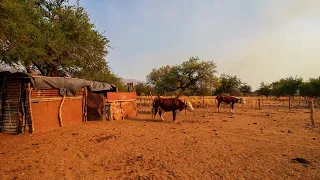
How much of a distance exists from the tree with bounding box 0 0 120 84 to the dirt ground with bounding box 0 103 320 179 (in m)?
4.19

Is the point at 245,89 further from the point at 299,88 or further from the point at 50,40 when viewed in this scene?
the point at 50,40

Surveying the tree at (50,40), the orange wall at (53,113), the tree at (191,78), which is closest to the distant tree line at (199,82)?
the tree at (191,78)

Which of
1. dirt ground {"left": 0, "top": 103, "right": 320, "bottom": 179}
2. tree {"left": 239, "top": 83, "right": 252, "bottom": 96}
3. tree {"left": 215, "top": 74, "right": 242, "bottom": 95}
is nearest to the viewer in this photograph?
dirt ground {"left": 0, "top": 103, "right": 320, "bottom": 179}

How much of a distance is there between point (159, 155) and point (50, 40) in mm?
9490

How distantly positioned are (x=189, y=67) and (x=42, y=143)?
2267 centimetres

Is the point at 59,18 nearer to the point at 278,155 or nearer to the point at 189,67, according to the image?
the point at 278,155

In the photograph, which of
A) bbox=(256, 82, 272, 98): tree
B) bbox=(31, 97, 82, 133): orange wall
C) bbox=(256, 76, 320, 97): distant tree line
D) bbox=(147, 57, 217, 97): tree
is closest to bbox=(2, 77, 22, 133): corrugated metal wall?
bbox=(31, 97, 82, 133): orange wall

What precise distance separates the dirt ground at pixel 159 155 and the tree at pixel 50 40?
419cm

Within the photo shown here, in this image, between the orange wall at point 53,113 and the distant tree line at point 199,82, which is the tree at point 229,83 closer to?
the distant tree line at point 199,82

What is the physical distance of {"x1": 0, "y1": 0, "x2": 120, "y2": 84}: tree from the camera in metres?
9.59

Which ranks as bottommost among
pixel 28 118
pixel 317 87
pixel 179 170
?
pixel 179 170

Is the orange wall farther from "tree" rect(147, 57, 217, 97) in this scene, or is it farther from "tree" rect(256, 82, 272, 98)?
"tree" rect(256, 82, 272, 98)

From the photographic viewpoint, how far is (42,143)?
9156 mm

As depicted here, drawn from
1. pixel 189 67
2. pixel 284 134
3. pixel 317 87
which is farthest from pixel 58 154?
pixel 317 87
